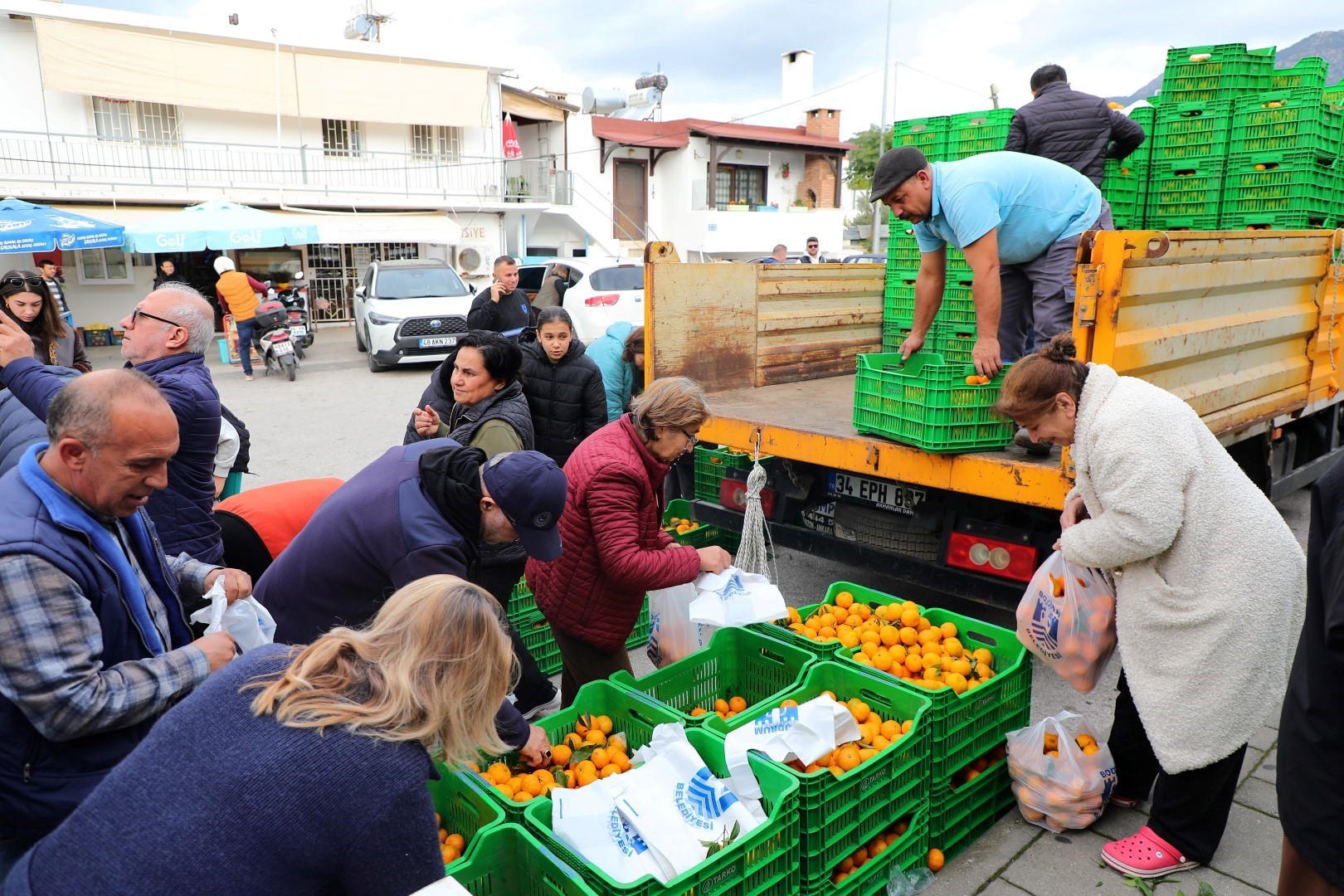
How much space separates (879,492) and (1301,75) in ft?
14.7

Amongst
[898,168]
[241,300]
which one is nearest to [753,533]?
[898,168]

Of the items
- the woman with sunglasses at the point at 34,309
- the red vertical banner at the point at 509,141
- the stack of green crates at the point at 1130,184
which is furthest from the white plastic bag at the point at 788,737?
the red vertical banner at the point at 509,141

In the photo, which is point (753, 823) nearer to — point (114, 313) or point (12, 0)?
point (114, 313)

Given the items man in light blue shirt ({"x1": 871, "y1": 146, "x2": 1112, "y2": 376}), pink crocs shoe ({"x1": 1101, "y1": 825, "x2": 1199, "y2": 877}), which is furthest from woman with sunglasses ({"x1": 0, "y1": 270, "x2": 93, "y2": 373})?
pink crocs shoe ({"x1": 1101, "y1": 825, "x2": 1199, "y2": 877})

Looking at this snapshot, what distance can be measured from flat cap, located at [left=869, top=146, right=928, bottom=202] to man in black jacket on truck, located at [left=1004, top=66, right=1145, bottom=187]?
1.71 m

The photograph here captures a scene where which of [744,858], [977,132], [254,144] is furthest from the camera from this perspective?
[254,144]

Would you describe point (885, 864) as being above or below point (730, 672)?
below

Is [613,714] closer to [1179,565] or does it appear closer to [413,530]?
[413,530]

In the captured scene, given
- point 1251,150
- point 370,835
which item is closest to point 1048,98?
point 1251,150

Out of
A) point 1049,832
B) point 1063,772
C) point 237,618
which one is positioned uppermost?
point 237,618

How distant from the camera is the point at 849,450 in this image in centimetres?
412

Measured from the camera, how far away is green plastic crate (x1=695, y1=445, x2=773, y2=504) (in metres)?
5.07

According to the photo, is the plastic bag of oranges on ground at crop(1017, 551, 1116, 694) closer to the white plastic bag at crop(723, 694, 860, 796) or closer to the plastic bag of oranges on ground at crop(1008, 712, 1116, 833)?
the plastic bag of oranges on ground at crop(1008, 712, 1116, 833)

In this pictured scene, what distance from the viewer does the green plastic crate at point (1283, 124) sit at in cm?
550
